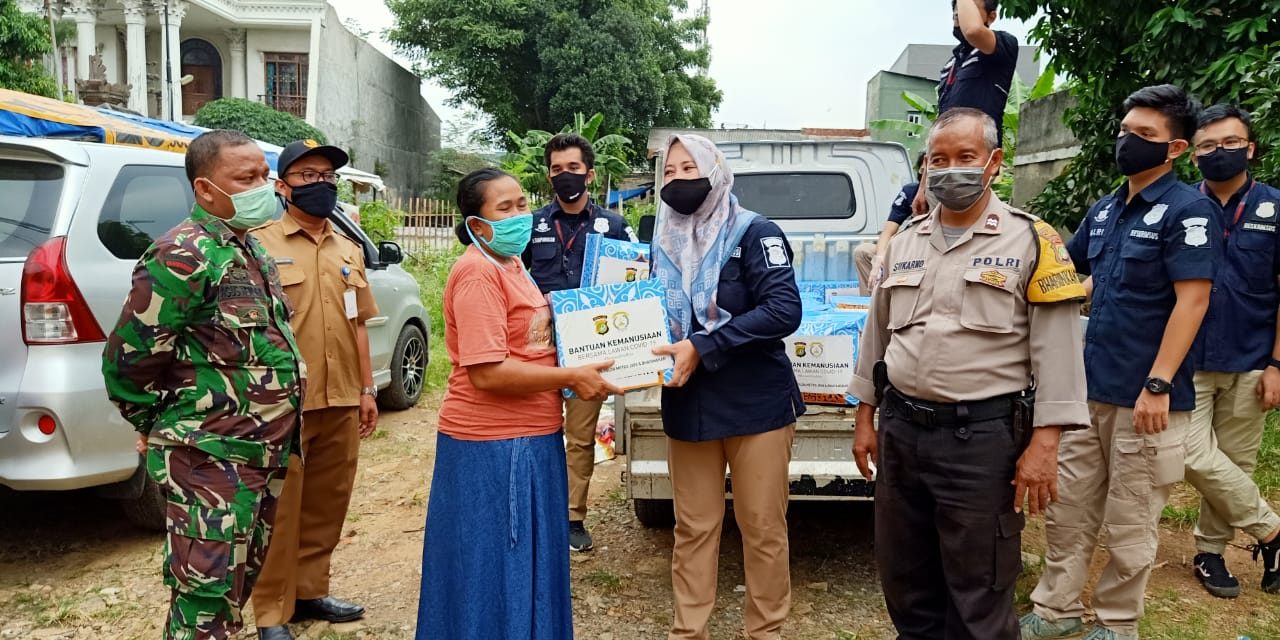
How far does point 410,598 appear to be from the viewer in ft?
12.3

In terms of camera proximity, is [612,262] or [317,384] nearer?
[317,384]

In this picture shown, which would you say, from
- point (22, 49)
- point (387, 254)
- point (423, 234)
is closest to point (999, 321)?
point (387, 254)

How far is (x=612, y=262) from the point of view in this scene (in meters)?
3.58

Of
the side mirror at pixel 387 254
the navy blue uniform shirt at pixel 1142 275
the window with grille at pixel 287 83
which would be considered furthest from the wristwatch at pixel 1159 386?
the window with grille at pixel 287 83

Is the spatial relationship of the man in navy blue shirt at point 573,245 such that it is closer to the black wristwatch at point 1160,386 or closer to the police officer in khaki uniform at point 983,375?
the police officer in khaki uniform at point 983,375

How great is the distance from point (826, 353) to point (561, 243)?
1.63m

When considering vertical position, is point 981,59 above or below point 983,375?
above

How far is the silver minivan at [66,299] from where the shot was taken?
3.40 metres

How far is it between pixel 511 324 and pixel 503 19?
1014 inches

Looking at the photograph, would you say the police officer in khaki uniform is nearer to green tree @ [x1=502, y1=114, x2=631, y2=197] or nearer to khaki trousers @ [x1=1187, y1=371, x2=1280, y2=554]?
khaki trousers @ [x1=1187, y1=371, x2=1280, y2=554]

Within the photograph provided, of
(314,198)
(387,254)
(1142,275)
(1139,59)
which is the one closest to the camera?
(1142,275)

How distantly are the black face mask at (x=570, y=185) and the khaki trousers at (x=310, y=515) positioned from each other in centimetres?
157

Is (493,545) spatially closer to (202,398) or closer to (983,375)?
(202,398)

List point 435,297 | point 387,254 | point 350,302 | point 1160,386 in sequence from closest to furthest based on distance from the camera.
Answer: point 1160,386 → point 350,302 → point 387,254 → point 435,297
